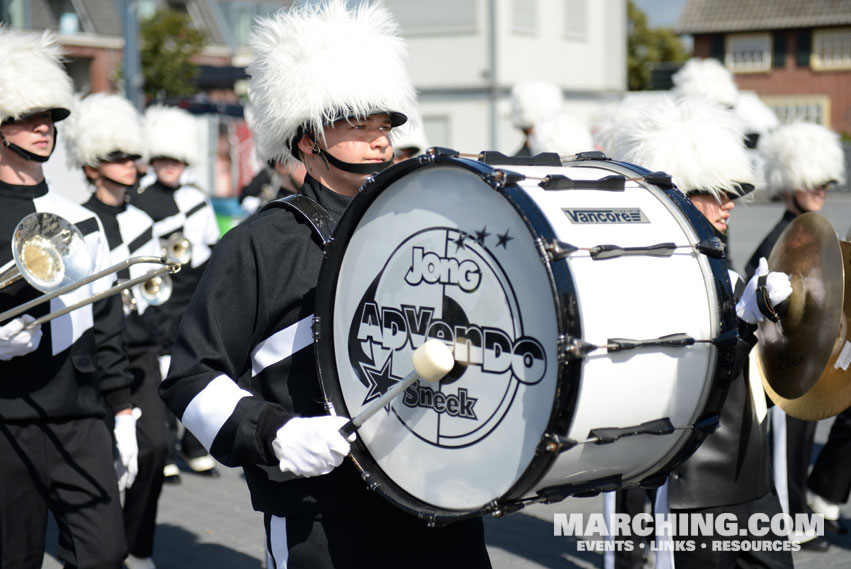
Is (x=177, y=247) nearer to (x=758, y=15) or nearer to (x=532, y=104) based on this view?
(x=532, y=104)

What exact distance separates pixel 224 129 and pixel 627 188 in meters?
15.7

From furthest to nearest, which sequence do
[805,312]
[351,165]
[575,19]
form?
[575,19]
[805,312]
[351,165]

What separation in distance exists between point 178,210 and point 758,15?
41.6m

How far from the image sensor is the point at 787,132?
5.57 metres

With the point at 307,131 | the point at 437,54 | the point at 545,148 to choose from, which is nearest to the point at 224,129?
the point at 437,54

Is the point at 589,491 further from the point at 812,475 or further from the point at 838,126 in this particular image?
the point at 838,126

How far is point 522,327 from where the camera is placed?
2.12m

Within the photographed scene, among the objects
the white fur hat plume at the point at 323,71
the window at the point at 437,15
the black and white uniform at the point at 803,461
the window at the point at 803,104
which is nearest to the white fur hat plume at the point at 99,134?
the white fur hat plume at the point at 323,71

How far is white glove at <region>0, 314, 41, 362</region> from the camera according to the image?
10.8ft

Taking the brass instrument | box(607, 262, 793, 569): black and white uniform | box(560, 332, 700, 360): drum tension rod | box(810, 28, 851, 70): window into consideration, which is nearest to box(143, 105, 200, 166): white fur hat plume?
the brass instrument

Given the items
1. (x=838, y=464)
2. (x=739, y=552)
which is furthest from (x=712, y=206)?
(x=838, y=464)

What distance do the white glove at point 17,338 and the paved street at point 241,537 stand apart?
195cm

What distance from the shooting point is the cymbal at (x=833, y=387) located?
9.99 ft

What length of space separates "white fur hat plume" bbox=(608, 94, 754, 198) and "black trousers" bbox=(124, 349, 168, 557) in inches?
106
